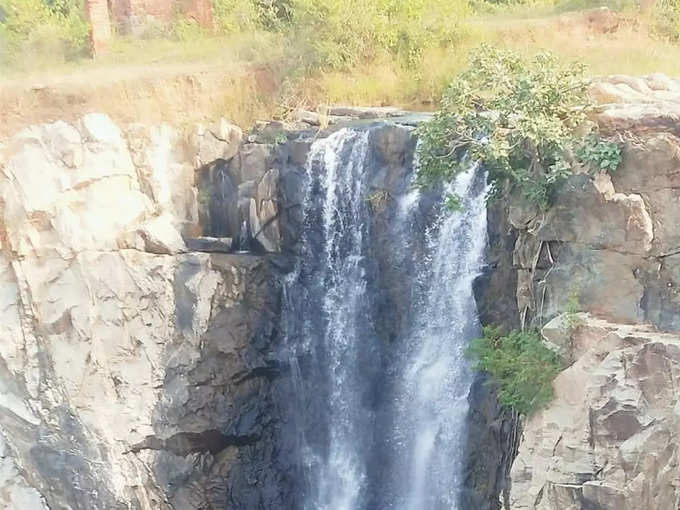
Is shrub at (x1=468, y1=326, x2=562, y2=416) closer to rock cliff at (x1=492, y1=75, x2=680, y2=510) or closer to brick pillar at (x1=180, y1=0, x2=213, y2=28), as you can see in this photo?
rock cliff at (x1=492, y1=75, x2=680, y2=510)

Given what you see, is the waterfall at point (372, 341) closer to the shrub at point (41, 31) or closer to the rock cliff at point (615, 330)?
the rock cliff at point (615, 330)

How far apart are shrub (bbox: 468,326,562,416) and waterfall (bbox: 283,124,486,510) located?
170cm

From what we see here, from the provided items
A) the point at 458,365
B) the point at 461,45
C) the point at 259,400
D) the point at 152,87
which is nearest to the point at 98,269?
the point at 259,400

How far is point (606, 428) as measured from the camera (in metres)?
8.30

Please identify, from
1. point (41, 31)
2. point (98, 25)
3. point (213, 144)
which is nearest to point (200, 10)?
point (98, 25)

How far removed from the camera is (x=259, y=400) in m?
13.1

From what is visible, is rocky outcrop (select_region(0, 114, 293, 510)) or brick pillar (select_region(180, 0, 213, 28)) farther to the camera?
brick pillar (select_region(180, 0, 213, 28))

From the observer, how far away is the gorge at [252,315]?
11.4 meters

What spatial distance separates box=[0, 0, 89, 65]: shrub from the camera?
63.3ft

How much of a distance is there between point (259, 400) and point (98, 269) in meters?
3.67

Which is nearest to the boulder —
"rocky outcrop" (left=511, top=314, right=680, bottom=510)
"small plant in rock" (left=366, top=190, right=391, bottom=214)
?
"small plant in rock" (left=366, top=190, right=391, bottom=214)

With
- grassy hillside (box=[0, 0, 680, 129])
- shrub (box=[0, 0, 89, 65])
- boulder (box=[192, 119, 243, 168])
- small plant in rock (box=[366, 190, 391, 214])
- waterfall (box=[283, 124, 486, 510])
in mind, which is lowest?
waterfall (box=[283, 124, 486, 510])

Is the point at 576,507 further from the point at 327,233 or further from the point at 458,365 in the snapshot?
the point at 327,233

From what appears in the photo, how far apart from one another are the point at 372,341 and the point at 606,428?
5155 mm
